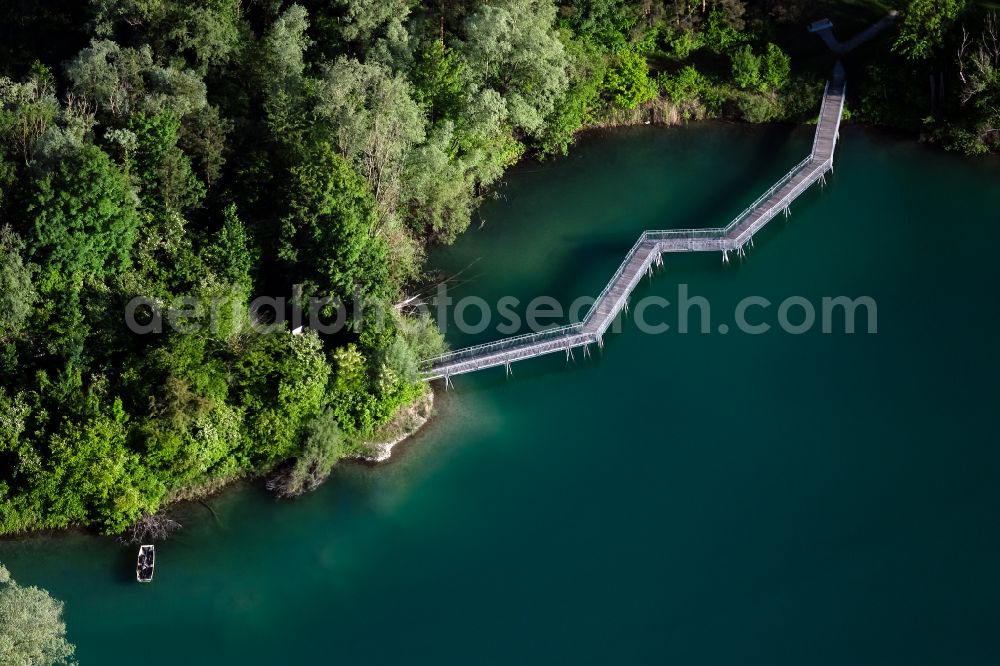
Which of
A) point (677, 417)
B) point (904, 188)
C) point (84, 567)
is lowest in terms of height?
point (84, 567)

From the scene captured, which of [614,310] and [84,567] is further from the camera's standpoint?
[614,310]

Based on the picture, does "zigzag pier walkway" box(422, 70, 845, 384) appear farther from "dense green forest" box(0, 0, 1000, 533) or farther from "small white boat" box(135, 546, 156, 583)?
"small white boat" box(135, 546, 156, 583)

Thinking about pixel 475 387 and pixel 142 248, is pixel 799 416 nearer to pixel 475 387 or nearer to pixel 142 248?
pixel 475 387

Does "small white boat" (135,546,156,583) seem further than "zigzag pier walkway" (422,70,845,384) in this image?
No

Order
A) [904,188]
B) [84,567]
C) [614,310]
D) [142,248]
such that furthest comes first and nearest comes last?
[904,188]
[614,310]
[142,248]
[84,567]

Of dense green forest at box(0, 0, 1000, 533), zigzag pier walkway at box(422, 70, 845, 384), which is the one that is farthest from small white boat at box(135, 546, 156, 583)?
zigzag pier walkway at box(422, 70, 845, 384)

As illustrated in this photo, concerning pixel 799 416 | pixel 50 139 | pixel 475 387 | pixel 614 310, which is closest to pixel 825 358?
pixel 799 416

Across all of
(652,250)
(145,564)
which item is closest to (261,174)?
(145,564)
